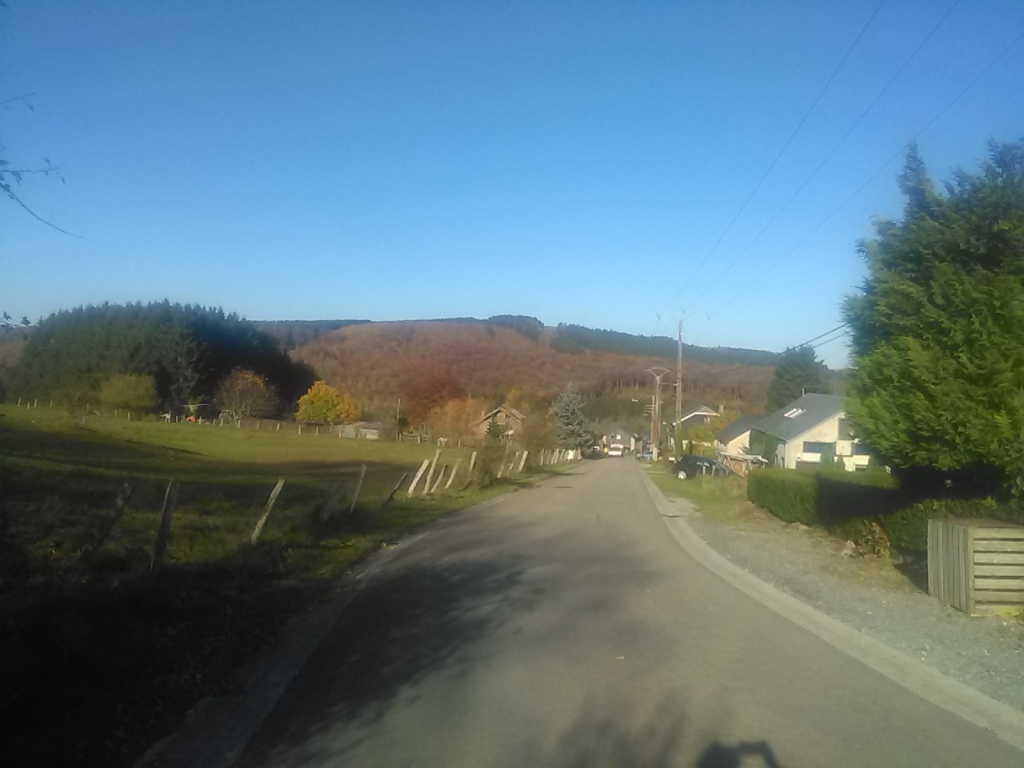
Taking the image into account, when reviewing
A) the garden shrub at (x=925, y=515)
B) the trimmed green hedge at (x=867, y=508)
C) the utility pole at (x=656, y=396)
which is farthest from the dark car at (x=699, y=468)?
the garden shrub at (x=925, y=515)

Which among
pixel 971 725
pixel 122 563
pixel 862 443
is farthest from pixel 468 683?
pixel 862 443

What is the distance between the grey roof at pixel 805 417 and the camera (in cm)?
5060

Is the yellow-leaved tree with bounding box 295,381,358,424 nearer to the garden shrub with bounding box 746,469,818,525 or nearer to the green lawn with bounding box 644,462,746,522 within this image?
the green lawn with bounding box 644,462,746,522

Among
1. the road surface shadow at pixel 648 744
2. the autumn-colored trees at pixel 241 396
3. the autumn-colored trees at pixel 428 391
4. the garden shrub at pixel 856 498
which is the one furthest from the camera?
the autumn-colored trees at pixel 241 396

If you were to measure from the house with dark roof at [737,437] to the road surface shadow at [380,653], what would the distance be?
2649 inches

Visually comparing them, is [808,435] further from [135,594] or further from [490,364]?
[135,594]

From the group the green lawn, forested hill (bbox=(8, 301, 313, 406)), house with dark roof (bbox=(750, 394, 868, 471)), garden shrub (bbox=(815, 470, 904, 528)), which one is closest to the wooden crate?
garden shrub (bbox=(815, 470, 904, 528))

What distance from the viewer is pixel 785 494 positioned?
73.6 feet

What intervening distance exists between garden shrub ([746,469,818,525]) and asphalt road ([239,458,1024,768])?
9.60m

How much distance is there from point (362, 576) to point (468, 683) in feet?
18.9

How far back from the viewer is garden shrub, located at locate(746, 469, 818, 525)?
20.6m

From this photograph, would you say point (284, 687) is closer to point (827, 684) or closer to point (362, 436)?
point (827, 684)

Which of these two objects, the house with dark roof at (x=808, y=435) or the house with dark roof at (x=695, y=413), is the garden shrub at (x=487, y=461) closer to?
the house with dark roof at (x=808, y=435)

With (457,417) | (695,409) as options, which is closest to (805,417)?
(457,417)
